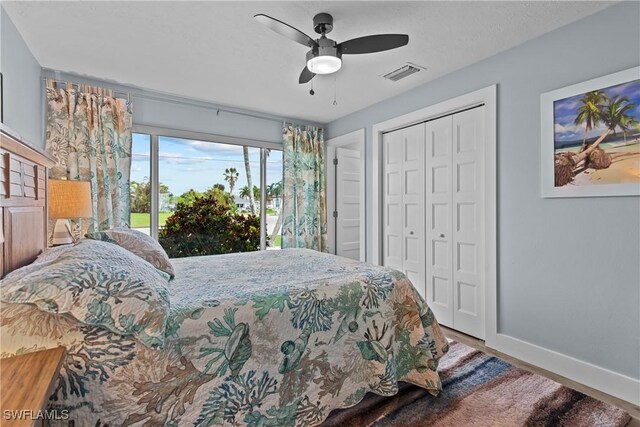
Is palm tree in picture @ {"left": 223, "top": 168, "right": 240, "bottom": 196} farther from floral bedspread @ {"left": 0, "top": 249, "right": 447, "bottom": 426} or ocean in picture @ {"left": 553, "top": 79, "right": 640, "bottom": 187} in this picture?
ocean in picture @ {"left": 553, "top": 79, "right": 640, "bottom": 187}

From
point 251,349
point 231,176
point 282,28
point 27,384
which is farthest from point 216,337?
point 231,176

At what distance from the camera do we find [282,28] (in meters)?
1.91

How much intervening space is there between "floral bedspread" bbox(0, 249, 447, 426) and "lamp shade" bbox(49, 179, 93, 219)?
1038mm

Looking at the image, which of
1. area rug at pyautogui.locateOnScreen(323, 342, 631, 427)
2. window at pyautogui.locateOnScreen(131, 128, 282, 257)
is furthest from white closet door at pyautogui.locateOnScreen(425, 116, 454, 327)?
window at pyautogui.locateOnScreen(131, 128, 282, 257)

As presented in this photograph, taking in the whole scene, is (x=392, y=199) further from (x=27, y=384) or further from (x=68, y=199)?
(x=27, y=384)

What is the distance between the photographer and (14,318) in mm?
1023

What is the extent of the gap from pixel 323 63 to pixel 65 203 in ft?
7.28

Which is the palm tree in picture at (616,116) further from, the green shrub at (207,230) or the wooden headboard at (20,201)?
the green shrub at (207,230)

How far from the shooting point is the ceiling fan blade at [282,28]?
181 cm

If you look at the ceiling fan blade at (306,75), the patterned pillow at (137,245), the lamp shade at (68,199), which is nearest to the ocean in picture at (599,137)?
the ceiling fan blade at (306,75)

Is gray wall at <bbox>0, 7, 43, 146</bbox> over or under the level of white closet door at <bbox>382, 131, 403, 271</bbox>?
over

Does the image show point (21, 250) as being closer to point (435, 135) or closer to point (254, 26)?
point (254, 26)

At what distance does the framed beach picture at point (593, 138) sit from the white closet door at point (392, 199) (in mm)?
1586

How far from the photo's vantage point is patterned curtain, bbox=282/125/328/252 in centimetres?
452
